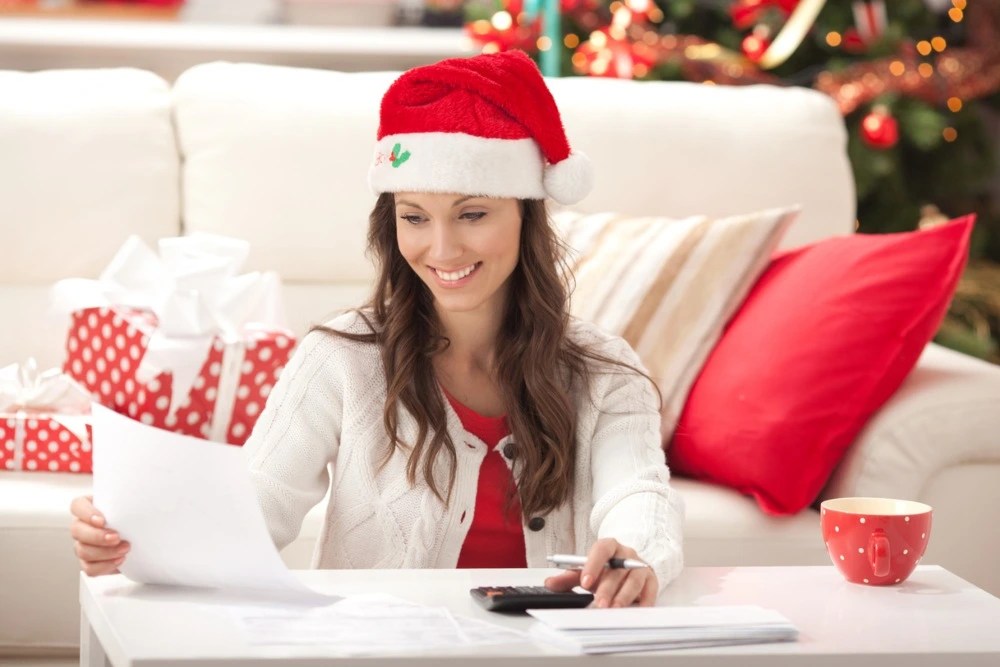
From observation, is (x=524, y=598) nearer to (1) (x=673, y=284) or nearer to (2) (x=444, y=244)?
(2) (x=444, y=244)

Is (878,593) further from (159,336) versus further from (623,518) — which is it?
(159,336)

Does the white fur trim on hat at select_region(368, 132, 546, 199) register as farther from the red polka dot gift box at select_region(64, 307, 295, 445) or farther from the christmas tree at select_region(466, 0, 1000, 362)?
the christmas tree at select_region(466, 0, 1000, 362)

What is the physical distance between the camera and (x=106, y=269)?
7.97ft

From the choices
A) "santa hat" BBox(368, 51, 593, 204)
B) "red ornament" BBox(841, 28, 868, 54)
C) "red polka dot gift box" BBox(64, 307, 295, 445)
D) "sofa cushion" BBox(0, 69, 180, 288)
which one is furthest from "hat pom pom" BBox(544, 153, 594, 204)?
"red ornament" BBox(841, 28, 868, 54)

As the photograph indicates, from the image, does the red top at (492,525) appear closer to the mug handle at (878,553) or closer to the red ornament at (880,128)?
the mug handle at (878,553)

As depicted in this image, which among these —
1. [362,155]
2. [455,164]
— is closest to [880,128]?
[362,155]

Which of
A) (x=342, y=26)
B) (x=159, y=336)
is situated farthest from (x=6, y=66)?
(x=159, y=336)

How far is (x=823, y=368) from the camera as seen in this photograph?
2.12 metres

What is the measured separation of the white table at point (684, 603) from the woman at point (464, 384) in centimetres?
19

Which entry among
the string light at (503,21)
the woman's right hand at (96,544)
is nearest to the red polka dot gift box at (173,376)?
the woman's right hand at (96,544)

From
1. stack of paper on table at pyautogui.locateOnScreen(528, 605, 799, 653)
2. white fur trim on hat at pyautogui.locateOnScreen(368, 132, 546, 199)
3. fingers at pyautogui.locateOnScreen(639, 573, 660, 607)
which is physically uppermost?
white fur trim on hat at pyautogui.locateOnScreen(368, 132, 546, 199)

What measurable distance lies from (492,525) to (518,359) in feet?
0.62

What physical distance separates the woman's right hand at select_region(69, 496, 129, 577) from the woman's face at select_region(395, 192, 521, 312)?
18.7 inches

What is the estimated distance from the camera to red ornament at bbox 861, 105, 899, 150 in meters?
3.37
